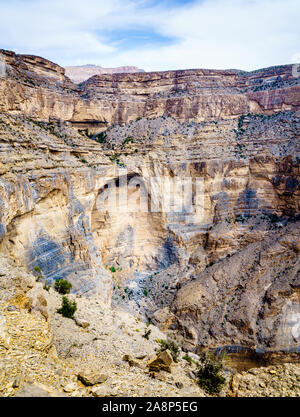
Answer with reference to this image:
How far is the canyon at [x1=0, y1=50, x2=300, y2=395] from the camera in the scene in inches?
968

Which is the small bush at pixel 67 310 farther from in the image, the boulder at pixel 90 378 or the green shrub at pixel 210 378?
the boulder at pixel 90 378

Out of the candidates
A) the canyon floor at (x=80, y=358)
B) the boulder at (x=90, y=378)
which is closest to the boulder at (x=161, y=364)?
the canyon floor at (x=80, y=358)

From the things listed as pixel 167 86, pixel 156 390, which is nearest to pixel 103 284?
pixel 156 390

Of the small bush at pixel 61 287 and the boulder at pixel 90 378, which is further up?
the boulder at pixel 90 378

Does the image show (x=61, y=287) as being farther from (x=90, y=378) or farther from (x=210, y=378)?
(x=90, y=378)

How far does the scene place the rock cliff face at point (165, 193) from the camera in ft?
81.1

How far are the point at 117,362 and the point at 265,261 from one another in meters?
23.6

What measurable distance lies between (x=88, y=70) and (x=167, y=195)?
11506cm

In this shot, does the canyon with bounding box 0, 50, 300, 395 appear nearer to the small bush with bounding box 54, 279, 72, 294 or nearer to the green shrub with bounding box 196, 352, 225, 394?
the small bush with bounding box 54, 279, 72, 294

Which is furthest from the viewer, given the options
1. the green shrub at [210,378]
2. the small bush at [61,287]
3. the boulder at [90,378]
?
the small bush at [61,287]

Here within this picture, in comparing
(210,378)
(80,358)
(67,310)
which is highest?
(80,358)

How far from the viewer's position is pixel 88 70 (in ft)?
429

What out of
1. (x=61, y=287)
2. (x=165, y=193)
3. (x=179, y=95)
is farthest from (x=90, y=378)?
(x=179, y=95)
